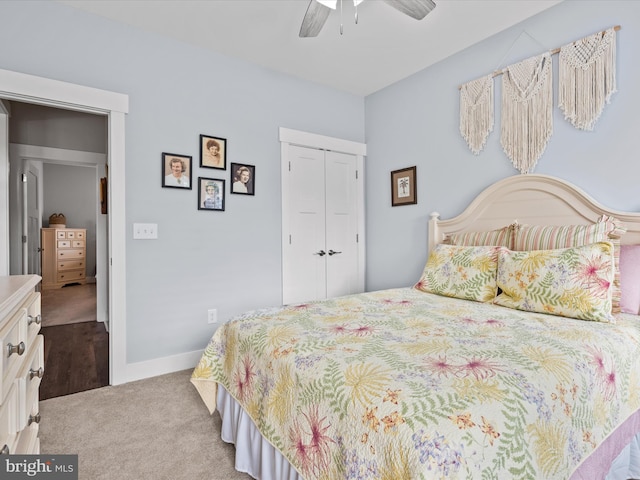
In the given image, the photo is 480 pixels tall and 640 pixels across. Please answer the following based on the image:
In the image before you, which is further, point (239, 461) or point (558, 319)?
point (558, 319)

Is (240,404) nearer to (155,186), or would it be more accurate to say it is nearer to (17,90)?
(155,186)

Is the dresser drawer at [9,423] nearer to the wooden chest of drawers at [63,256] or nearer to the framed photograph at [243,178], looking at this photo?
the framed photograph at [243,178]

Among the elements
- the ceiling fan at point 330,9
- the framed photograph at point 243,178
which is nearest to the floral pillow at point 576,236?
the ceiling fan at point 330,9

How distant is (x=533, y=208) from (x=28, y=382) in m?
2.92

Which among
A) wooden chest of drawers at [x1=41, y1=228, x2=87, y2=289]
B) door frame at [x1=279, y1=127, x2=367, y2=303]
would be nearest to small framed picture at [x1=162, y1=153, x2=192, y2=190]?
door frame at [x1=279, y1=127, x2=367, y2=303]

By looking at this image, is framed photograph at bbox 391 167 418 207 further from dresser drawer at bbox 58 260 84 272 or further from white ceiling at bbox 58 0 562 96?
dresser drawer at bbox 58 260 84 272

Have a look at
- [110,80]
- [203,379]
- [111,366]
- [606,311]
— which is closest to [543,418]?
[606,311]

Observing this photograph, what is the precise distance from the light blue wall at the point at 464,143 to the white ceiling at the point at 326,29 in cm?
18

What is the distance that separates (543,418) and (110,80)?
3.18m

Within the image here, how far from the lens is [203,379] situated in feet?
6.12

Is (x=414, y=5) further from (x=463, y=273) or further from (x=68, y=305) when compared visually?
(x=68, y=305)

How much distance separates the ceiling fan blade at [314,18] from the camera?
195 cm

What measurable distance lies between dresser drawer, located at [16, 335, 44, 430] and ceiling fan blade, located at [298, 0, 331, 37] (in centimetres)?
209

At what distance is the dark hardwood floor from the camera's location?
2.59 m
